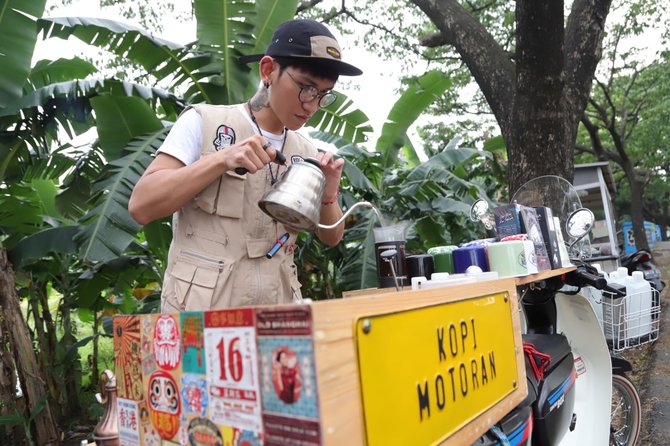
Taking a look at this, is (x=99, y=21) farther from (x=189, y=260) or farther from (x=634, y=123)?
(x=634, y=123)

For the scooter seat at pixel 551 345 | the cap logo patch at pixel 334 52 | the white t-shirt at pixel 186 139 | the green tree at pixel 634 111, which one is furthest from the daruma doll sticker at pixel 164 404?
the green tree at pixel 634 111

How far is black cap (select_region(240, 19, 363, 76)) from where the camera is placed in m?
1.61

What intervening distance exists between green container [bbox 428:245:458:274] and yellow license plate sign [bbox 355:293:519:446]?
402 mm

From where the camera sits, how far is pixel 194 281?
1577mm

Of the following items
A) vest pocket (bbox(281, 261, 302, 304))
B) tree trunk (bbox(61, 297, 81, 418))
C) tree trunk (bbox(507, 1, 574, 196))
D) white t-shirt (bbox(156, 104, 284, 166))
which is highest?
tree trunk (bbox(507, 1, 574, 196))

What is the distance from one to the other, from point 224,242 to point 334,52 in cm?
63

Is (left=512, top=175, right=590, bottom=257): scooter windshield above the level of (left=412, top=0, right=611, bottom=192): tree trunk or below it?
below

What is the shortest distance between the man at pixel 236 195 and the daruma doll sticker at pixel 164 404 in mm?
468

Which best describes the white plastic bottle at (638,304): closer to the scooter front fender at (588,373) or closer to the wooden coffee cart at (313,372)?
the scooter front fender at (588,373)

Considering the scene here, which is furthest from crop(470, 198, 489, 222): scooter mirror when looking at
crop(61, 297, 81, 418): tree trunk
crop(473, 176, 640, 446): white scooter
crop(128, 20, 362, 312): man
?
crop(61, 297, 81, 418): tree trunk

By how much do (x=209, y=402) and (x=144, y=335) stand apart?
23 cm

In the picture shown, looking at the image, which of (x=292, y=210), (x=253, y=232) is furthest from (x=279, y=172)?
(x=292, y=210)

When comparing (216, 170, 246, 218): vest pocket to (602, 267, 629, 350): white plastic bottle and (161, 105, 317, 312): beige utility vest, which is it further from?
(602, 267, 629, 350): white plastic bottle

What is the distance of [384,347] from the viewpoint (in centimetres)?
98
